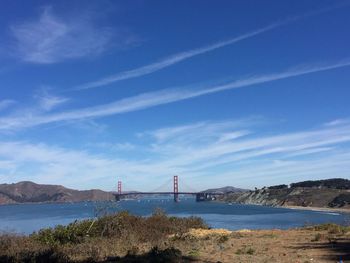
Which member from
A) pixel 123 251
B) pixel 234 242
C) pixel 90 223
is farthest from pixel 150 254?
pixel 90 223

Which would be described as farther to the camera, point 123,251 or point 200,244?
point 200,244

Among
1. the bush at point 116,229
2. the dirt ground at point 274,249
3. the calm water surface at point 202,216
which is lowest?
the dirt ground at point 274,249

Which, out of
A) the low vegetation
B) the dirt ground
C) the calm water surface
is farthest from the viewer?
the calm water surface

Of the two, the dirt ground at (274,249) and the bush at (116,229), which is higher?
the bush at (116,229)

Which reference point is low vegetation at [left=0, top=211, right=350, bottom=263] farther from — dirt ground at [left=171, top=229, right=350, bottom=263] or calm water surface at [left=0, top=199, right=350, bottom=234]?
calm water surface at [left=0, top=199, right=350, bottom=234]

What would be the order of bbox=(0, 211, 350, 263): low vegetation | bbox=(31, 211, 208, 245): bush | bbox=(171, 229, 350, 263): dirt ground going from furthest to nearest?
1. bbox=(31, 211, 208, 245): bush
2. bbox=(0, 211, 350, 263): low vegetation
3. bbox=(171, 229, 350, 263): dirt ground

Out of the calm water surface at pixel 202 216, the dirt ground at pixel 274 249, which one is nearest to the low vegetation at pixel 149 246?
the dirt ground at pixel 274 249

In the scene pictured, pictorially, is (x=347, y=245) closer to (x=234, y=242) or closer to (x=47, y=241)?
(x=234, y=242)

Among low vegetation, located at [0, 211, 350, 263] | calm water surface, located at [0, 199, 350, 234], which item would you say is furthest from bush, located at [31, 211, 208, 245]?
calm water surface, located at [0, 199, 350, 234]

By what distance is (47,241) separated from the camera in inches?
794

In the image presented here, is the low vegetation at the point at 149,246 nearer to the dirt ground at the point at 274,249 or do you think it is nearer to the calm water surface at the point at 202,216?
the dirt ground at the point at 274,249

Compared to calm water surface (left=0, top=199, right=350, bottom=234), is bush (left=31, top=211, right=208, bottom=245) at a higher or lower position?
lower

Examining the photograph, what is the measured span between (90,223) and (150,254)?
402 inches

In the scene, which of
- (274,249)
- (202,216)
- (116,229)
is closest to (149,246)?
(274,249)
